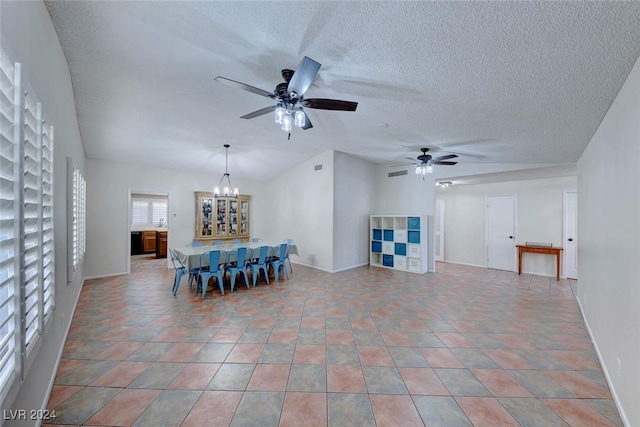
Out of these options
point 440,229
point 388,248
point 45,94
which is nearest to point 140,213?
point 45,94

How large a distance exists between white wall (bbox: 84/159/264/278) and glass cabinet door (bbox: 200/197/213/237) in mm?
467

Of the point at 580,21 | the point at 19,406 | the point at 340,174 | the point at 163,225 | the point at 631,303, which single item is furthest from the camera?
the point at 163,225

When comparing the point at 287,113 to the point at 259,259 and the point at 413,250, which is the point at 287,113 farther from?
the point at 413,250

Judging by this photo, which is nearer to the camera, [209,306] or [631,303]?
[631,303]

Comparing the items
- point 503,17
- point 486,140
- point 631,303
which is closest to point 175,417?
point 631,303

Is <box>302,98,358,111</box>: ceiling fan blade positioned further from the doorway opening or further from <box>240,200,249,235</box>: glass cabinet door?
the doorway opening

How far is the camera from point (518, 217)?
623cm

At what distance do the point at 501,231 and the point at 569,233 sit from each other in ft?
4.09

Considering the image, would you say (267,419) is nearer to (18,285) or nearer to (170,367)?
(170,367)

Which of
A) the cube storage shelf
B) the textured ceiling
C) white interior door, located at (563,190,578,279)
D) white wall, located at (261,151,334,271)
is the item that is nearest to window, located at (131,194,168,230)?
white wall, located at (261,151,334,271)

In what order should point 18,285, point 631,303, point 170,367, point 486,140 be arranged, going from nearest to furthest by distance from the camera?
point 18,285, point 631,303, point 170,367, point 486,140

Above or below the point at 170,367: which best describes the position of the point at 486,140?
above

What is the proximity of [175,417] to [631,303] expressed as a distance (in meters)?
3.16

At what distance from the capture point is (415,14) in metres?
1.65
